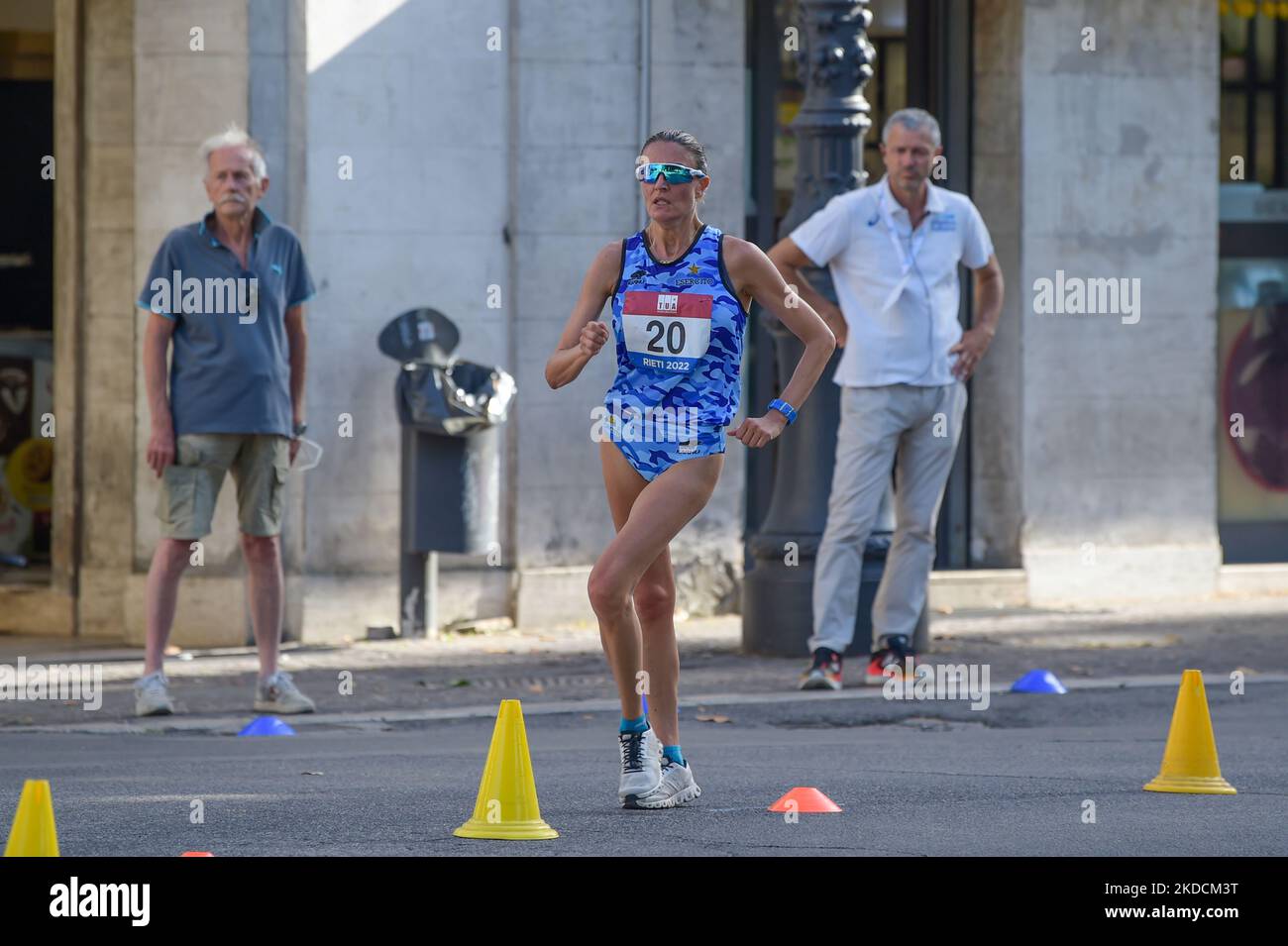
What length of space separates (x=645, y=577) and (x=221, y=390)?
2912 millimetres

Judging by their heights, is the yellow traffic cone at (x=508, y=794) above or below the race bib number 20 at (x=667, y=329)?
below

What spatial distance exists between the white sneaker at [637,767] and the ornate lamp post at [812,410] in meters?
4.18

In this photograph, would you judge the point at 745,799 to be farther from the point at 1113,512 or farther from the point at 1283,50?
the point at 1283,50

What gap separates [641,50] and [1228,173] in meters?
3.99

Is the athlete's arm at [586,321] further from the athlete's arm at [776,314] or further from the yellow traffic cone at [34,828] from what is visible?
the yellow traffic cone at [34,828]

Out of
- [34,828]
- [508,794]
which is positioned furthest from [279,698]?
[34,828]

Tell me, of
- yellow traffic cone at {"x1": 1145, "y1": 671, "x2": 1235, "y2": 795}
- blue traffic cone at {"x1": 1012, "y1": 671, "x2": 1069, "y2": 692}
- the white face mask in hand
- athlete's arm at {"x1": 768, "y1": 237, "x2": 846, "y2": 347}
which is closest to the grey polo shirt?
the white face mask in hand

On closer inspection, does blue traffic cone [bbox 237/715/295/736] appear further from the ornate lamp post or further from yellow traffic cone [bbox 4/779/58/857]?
yellow traffic cone [bbox 4/779/58/857]

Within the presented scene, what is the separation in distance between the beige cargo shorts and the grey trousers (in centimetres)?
236

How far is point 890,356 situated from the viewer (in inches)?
396

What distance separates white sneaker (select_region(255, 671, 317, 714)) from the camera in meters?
9.30

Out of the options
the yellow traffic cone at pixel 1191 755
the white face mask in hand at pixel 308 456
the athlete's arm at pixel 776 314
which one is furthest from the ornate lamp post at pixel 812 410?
the athlete's arm at pixel 776 314

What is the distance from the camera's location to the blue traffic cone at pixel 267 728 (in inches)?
347

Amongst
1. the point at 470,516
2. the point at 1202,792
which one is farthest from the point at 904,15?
the point at 1202,792
